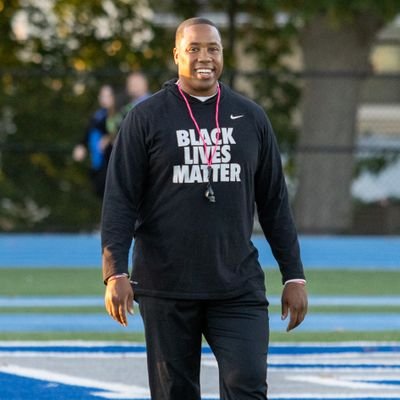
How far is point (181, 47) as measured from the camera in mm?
5574

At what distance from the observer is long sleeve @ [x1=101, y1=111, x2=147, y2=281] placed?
5449mm

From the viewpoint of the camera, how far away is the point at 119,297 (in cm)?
538

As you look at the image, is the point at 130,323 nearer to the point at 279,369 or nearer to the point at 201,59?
the point at 279,369

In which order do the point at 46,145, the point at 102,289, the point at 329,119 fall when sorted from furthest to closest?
the point at 329,119 → the point at 46,145 → the point at 102,289

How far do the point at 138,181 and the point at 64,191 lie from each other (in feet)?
→ 42.3

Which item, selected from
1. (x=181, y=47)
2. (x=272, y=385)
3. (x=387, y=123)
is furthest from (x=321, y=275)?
(x=181, y=47)

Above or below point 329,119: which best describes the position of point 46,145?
below

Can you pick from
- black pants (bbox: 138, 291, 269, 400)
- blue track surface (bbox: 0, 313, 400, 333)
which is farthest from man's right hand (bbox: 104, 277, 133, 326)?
blue track surface (bbox: 0, 313, 400, 333)

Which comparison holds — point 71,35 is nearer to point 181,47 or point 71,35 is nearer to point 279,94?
point 279,94

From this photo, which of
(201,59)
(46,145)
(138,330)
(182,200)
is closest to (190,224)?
(182,200)

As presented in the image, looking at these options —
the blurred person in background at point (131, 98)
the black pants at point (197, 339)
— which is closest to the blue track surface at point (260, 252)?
the blurred person in background at point (131, 98)

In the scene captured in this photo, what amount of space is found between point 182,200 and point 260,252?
12.1 meters

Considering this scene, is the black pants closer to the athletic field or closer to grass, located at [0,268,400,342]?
the athletic field

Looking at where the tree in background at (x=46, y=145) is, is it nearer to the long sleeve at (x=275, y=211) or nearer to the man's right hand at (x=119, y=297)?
the long sleeve at (x=275, y=211)
